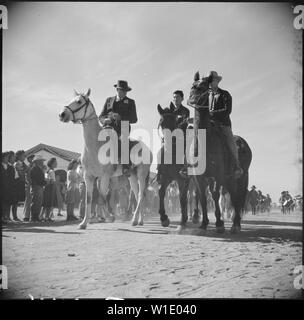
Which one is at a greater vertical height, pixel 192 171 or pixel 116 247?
pixel 192 171

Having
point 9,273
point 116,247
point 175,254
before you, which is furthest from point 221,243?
point 9,273

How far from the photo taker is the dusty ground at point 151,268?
247 cm

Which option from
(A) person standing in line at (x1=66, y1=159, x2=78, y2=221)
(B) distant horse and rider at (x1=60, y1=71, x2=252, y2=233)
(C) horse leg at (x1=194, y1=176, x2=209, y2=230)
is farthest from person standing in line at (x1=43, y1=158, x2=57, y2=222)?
(C) horse leg at (x1=194, y1=176, x2=209, y2=230)

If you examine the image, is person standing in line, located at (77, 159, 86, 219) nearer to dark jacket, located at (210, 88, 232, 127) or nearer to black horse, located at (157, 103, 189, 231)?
black horse, located at (157, 103, 189, 231)

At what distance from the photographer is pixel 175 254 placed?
3691 mm

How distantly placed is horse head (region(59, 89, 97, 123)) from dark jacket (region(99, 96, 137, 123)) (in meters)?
0.82

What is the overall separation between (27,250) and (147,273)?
1.93m

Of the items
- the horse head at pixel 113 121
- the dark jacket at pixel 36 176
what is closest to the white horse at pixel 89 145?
the horse head at pixel 113 121

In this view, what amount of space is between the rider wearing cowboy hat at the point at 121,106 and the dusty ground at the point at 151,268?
11.7 feet

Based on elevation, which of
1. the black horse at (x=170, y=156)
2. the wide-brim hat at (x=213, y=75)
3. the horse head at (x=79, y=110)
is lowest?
the black horse at (x=170, y=156)

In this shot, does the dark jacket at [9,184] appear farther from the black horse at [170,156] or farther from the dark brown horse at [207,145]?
the dark brown horse at [207,145]

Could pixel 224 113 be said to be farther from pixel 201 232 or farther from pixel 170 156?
pixel 201 232
